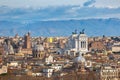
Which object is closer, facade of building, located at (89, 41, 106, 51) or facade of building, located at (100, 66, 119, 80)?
facade of building, located at (100, 66, 119, 80)

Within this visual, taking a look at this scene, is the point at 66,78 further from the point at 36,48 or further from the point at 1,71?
the point at 36,48

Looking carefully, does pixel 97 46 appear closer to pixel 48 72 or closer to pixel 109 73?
pixel 48 72

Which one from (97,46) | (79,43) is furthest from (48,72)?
(97,46)

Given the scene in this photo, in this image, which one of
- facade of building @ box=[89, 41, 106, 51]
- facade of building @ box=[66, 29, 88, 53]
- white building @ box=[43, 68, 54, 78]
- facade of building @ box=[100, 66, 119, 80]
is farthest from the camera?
facade of building @ box=[89, 41, 106, 51]

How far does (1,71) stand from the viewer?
60219 millimetres

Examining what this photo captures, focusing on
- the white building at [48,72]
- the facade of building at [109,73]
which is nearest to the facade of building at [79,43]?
the white building at [48,72]

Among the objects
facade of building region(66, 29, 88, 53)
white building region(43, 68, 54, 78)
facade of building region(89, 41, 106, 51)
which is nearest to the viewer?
white building region(43, 68, 54, 78)

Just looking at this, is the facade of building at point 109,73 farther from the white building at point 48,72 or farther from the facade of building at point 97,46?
the facade of building at point 97,46

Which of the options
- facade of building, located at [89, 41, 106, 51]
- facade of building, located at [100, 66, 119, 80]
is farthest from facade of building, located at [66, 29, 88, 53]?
facade of building, located at [100, 66, 119, 80]

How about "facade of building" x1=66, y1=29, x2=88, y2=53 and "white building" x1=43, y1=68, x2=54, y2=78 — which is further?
"facade of building" x1=66, y1=29, x2=88, y2=53

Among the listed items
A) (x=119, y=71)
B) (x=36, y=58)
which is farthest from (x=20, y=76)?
(x=36, y=58)

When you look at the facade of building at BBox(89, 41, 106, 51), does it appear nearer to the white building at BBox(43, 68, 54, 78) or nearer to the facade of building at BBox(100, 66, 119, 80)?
the white building at BBox(43, 68, 54, 78)

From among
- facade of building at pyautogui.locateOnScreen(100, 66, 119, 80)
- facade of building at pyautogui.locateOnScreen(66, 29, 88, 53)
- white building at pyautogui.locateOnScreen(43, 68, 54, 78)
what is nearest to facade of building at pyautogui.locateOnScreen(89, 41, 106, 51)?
facade of building at pyautogui.locateOnScreen(66, 29, 88, 53)

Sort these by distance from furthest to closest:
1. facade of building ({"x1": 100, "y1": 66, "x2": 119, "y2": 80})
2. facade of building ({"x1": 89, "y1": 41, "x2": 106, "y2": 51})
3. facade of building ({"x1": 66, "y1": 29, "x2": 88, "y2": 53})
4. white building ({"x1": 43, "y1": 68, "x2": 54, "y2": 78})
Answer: facade of building ({"x1": 89, "y1": 41, "x2": 106, "y2": 51})
facade of building ({"x1": 66, "y1": 29, "x2": 88, "y2": 53})
white building ({"x1": 43, "y1": 68, "x2": 54, "y2": 78})
facade of building ({"x1": 100, "y1": 66, "x2": 119, "y2": 80})
